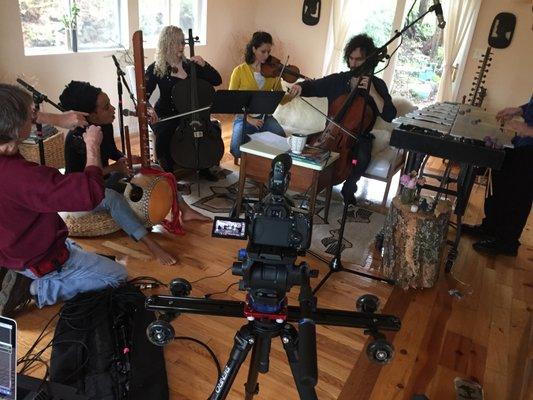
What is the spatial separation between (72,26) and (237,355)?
381 centimetres

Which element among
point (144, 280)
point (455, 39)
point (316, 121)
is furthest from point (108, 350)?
point (455, 39)

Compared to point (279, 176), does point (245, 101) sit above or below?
below

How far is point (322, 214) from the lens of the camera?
3166mm

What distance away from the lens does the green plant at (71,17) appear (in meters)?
3.81

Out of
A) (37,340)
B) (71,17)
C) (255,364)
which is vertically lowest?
(37,340)

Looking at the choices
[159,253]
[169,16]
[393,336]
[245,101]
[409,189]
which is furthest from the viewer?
[169,16]

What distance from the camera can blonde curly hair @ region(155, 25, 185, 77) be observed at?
125 inches

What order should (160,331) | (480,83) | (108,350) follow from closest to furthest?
1. (160,331)
2. (108,350)
3. (480,83)

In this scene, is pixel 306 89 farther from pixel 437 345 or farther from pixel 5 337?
pixel 5 337

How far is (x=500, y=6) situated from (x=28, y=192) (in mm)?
5149

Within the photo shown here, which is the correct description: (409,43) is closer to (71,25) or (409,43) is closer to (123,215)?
(71,25)

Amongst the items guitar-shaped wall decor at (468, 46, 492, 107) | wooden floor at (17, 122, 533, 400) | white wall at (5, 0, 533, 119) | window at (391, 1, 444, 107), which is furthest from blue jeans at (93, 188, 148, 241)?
window at (391, 1, 444, 107)

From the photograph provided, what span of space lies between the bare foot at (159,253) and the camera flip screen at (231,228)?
4.96 feet

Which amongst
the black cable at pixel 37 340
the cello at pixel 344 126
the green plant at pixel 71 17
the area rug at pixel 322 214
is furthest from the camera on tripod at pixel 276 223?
the green plant at pixel 71 17
